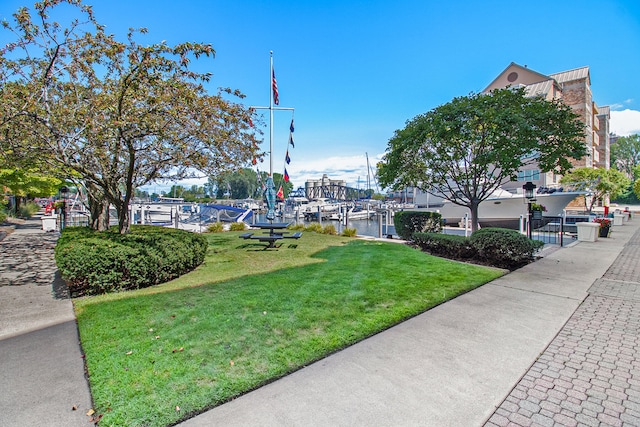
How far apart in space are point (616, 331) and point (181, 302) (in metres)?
6.01

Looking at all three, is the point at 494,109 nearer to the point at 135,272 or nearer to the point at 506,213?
the point at 135,272

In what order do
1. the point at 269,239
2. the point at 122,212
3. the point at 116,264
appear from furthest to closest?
the point at 269,239
the point at 122,212
the point at 116,264

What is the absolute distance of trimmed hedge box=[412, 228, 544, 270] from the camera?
7.84 m

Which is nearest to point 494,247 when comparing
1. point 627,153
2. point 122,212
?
point 122,212

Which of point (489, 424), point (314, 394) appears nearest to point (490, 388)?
point (489, 424)

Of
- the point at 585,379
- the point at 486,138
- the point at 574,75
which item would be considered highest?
the point at 574,75

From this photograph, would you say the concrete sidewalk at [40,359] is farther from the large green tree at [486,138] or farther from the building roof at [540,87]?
the building roof at [540,87]

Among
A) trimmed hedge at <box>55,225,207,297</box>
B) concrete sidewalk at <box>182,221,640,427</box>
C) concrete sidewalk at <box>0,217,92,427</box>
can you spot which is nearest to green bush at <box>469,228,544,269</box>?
concrete sidewalk at <box>182,221,640,427</box>

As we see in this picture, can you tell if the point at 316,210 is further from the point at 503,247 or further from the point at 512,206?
the point at 503,247

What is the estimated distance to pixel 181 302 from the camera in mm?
4844

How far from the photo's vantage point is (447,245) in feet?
30.8

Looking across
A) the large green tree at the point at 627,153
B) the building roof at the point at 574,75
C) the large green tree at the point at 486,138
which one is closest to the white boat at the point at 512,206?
the large green tree at the point at 486,138

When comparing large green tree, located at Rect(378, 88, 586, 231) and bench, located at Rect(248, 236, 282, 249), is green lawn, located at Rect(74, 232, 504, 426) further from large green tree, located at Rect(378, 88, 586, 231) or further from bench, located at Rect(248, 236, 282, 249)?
large green tree, located at Rect(378, 88, 586, 231)

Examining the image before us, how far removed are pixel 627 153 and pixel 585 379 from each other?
9420cm
